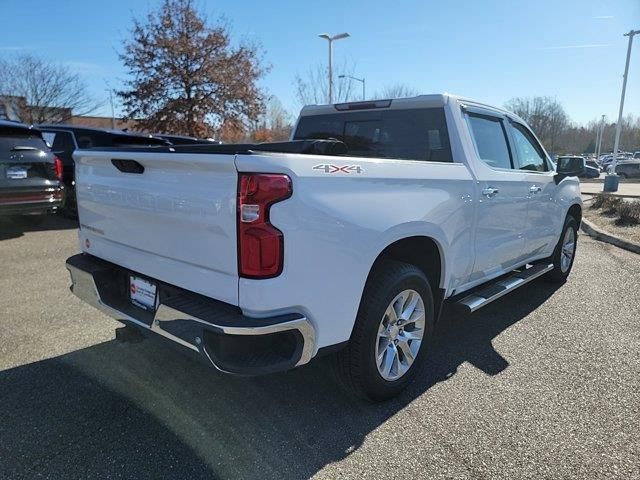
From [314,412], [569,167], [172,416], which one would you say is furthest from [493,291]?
[172,416]

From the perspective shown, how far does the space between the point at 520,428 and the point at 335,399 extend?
3.67 feet

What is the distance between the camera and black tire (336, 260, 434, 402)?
8.95 feet

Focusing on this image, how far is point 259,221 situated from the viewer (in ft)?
7.12

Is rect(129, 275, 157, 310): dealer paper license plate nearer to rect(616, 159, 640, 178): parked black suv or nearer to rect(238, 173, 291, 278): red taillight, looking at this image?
rect(238, 173, 291, 278): red taillight

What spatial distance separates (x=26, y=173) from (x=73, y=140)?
73.5 inches

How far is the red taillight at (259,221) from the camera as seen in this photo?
85.0 inches

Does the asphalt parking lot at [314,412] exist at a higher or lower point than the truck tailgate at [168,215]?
lower

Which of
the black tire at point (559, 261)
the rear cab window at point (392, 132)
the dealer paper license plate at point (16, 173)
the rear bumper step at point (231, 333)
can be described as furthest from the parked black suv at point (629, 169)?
the rear bumper step at point (231, 333)

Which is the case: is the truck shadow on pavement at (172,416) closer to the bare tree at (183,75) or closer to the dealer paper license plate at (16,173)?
the dealer paper license plate at (16,173)

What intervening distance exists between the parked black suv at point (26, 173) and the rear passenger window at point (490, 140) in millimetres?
6660

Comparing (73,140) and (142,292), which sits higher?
(73,140)

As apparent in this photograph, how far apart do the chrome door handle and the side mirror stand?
1.80 meters

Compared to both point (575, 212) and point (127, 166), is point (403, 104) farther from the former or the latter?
point (575, 212)

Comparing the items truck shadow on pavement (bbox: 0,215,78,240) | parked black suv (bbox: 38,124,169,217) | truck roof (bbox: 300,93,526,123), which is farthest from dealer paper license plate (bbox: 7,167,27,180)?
truck roof (bbox: 300,93,526,123)
